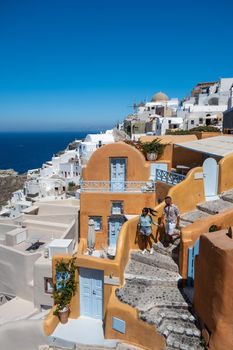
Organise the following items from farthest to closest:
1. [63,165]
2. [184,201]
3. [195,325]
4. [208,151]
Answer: [63,165] < [208,151] < [184,201] < [195,325]

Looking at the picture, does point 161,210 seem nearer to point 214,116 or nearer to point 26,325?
point 26,325

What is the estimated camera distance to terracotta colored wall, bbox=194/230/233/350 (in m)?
6.48

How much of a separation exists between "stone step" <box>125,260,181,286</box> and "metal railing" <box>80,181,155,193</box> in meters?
6.28

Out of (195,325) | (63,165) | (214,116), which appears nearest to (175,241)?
(195,325)

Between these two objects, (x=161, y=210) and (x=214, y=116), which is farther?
(x=214, y=116)

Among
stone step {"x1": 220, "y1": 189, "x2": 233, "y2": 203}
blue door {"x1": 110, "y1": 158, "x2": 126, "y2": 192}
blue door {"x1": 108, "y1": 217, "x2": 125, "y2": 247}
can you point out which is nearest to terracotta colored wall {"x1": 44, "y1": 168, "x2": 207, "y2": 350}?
stone step {"x1": 220, "y1": 189, "x2": 233, "y2": 203}

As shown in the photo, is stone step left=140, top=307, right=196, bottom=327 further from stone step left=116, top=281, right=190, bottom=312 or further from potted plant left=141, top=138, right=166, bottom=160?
potted plant left=141, top=138, right=166, bottom=160

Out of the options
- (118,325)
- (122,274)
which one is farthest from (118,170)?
(118,325)

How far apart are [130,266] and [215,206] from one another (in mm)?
4699

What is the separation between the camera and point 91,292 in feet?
31.5

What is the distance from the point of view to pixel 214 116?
4962 cm

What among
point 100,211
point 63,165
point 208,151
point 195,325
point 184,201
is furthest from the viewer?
point 63,165

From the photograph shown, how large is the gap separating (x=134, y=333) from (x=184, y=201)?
19.4 feet

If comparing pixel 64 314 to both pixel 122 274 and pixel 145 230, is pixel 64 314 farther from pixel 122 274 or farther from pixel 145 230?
pixel 145 230
